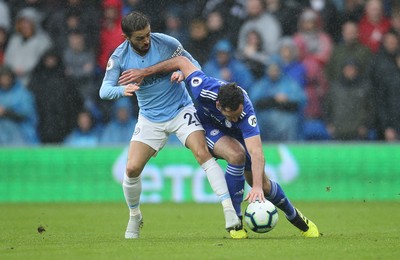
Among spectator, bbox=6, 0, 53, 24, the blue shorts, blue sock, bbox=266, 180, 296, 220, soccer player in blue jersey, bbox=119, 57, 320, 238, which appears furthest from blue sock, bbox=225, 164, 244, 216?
spectator, bbox=6, 0, 53, 24

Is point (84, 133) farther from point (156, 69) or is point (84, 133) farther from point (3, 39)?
point (156, 69)

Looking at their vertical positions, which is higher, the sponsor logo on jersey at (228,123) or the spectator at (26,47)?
the sponsor logo on jersey at (228,123)

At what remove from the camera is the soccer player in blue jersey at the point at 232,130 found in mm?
8852

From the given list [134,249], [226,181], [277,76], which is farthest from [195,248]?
[277,76]

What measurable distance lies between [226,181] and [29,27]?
812 cm

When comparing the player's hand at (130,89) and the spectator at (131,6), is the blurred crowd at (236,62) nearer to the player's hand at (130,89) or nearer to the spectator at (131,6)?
the spectator at (131,6)

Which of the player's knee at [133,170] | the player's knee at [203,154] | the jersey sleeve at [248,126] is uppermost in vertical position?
the jersey sleeve at [248,126]

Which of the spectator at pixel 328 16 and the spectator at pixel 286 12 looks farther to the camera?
the spectator at pixel 328 16

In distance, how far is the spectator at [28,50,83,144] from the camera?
54.2ft

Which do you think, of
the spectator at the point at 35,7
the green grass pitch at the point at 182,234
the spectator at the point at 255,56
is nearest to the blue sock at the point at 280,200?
the green grass pitch at the point at 182,234

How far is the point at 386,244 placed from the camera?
870cm

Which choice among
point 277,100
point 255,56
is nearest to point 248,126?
point 277,100

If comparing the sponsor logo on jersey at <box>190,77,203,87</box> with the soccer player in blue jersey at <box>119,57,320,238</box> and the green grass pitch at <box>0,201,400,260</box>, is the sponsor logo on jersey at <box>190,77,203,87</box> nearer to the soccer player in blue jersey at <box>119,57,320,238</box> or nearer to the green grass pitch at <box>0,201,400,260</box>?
the soccer player in blue jersey at <box>119,57,320,238</box>

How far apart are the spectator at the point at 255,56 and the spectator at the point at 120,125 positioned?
2.03 metres
